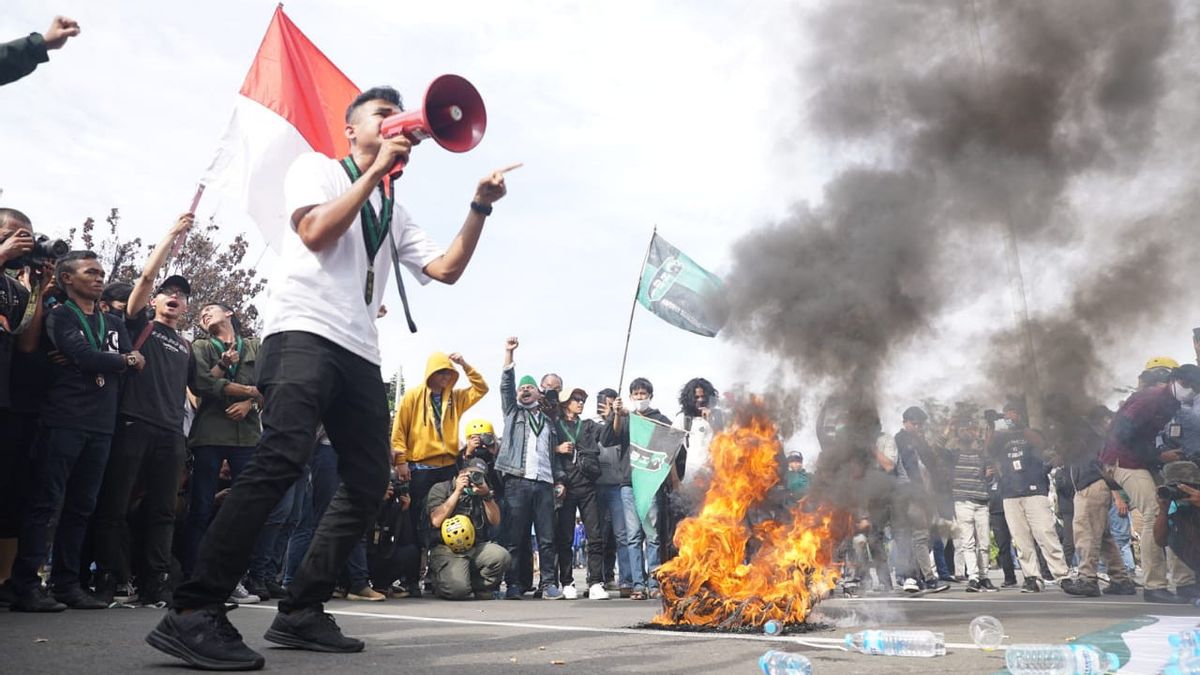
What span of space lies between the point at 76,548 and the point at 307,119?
4.56 meters

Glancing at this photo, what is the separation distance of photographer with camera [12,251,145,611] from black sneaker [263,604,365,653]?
272 cm

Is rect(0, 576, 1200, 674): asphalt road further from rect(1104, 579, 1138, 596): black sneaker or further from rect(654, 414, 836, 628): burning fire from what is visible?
rect(1104, 579, 1138, 596): black sneaker

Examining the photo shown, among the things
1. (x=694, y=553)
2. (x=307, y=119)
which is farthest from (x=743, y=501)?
(x=307, y=119)

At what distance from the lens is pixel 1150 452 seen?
9117mm

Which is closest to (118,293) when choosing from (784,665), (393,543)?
(393,543)

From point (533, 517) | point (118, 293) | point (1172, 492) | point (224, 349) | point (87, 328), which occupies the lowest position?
point (533, 517)

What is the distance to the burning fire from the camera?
5.65 metres

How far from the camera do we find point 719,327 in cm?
780

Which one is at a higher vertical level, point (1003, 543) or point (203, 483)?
point (203, 483)

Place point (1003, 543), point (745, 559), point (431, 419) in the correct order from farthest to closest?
point (1003, 543) < point (431, 419) < point (745, 559)

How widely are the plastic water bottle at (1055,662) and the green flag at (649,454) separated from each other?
236 inches

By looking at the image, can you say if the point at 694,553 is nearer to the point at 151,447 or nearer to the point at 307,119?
the point at 151,447

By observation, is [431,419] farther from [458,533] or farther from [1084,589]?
[1084,589]

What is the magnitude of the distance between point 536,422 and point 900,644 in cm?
627
